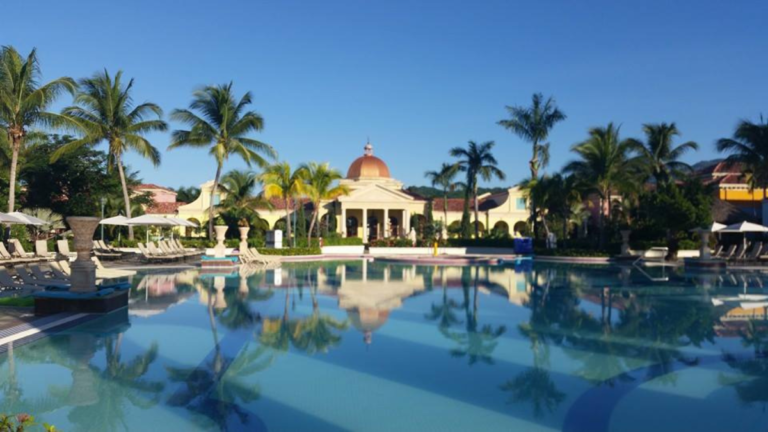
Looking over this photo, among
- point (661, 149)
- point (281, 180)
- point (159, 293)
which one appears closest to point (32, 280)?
point (159, 293)

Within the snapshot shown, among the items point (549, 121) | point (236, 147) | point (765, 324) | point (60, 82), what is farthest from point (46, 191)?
point (765, 324)

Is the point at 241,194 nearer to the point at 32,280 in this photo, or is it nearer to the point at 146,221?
the point at 146,221

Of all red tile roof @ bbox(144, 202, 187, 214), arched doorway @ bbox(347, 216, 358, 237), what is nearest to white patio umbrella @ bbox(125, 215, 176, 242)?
red tile roof @ bbox(144, 202, 187, 214)

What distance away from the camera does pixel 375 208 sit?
160 ft

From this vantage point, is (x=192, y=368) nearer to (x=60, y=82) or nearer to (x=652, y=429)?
(x=652, y=429)

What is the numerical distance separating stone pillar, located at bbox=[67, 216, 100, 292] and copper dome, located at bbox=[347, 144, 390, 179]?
43260mm

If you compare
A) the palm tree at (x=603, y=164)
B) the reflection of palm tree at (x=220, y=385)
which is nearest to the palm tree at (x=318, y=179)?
the palm tree at (x=603, y=164)

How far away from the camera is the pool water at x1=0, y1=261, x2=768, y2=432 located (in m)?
5.99

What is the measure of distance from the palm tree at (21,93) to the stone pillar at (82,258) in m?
13.4

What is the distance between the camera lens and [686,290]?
17422 millimetres

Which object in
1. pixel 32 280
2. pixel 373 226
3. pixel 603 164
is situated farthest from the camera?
pixel 373 226

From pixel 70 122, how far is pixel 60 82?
1.62 metres

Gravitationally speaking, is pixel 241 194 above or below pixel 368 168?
below

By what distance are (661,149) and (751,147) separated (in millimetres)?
4669
